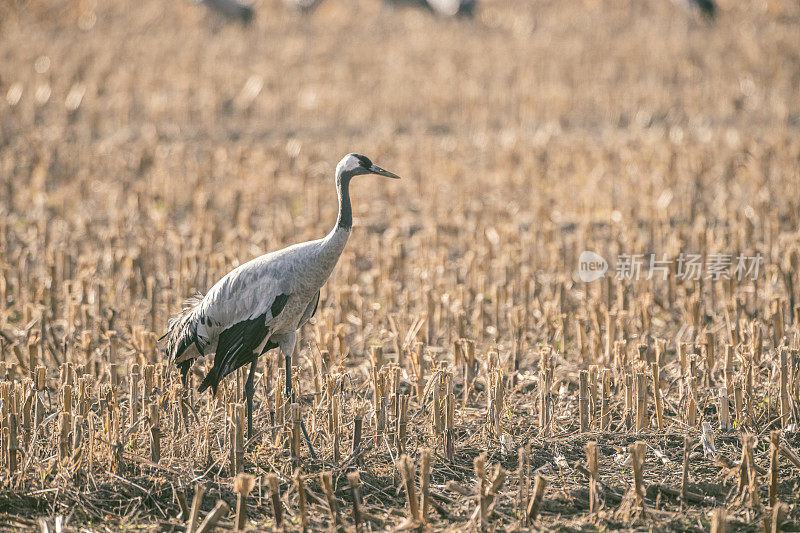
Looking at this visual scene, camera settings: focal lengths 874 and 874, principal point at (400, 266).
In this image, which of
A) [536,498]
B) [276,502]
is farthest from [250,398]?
[536,498]

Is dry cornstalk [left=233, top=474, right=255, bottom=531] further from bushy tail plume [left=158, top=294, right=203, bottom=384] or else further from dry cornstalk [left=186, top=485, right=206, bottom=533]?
bushy tail plume [left=158, top=294, right=203, bottom=384]

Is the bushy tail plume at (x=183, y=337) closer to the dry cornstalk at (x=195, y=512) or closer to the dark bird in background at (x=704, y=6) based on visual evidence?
the dry cornstalk at (x=195, y=512)

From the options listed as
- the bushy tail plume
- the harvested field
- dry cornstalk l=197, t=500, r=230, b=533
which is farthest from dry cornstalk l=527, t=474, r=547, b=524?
the bushy tail plume

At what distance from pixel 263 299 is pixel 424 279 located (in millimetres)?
3207

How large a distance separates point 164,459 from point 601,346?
332 cm

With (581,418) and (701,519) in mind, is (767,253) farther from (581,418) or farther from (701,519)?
(701,519)

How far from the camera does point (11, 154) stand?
12.9 metres

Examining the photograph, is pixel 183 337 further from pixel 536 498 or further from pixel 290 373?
pixel 536 498

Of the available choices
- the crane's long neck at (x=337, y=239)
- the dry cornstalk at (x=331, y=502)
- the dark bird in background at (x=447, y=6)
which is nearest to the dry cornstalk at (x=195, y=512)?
the dry cornstalk at (x=331, y=502)

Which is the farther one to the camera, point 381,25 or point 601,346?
point 381,25

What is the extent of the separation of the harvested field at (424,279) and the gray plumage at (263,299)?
0.32 metres

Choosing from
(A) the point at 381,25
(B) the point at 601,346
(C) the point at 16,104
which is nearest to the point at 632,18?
(A) the point at 381,25

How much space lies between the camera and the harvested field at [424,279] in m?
4.69

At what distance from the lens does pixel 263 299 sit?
5.28m
